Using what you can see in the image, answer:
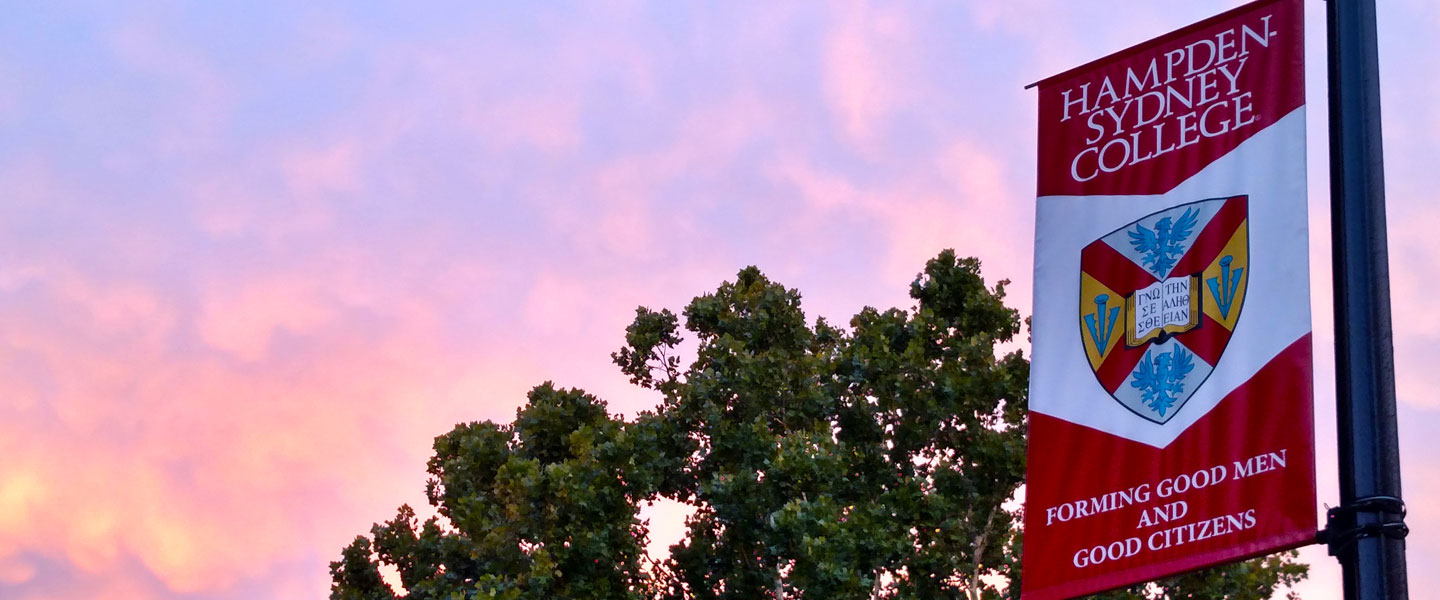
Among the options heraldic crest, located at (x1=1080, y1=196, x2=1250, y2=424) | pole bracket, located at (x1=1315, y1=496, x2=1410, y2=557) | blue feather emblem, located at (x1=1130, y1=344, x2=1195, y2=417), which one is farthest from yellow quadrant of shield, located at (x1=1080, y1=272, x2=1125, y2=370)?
pole bracket, located at (x1=1315, y1=496, x2=1410, y2=557)

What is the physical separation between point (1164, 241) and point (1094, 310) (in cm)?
60

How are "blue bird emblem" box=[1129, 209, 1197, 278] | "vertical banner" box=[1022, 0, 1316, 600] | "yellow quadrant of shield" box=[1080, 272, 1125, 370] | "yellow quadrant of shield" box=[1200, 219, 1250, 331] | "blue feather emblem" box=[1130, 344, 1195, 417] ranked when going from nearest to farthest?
"vertical banner" box=[1022, 0, 1316, 600], "yellow quadrant of shield" box=[1200, 219, 1250, 331], "blue feather emblem" box=[1130, 344, 1195, 417], "blue bird emblem" box=[1129, 209, 1197, 278], "yellow quadrant of shield" box=[1080, 272, 1125, 370]

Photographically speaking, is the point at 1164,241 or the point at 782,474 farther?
the point at 782,474

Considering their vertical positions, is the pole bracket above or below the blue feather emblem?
below

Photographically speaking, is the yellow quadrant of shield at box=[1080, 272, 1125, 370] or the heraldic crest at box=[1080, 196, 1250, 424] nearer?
the heraldic crest at box=[1080, 196, 1250, 424]

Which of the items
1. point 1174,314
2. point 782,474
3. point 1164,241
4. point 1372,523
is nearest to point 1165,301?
point 1174,314

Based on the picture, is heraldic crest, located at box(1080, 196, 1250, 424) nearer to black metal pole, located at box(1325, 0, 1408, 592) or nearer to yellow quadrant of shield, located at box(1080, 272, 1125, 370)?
yellow quadrant of shield, located at box(1080, 272, 1125, 370)

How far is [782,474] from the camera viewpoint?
26.4 meters

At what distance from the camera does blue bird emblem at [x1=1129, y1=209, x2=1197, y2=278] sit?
8500mm

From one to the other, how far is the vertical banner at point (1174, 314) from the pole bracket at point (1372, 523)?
23 centimetres

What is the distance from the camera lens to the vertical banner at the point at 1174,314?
7824mm

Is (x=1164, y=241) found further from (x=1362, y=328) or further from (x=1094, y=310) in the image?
(x=1362, y=328)

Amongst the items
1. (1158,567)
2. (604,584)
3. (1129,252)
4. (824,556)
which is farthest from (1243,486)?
(604,584)

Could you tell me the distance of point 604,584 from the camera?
26766 millimetres
